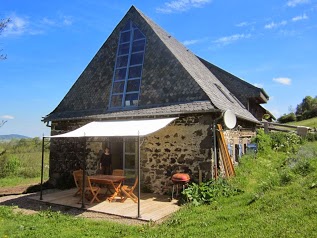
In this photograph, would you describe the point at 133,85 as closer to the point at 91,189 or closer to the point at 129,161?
the point at 129,161

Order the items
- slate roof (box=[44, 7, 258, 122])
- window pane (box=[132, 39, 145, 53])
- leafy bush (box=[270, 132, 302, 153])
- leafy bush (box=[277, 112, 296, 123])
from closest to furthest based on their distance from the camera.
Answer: slate roof (box=[44, 7, 258, 122]) < window pane (box=[132, 39, 145, 53]) < leafy bush (box=[270, 132, 302, 153]) < leafy bush (box=[277, 112, 296, 123])

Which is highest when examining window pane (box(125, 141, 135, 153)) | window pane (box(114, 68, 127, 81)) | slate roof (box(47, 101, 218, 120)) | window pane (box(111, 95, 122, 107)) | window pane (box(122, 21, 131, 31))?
window pane (box(122, 21, 131, 31))

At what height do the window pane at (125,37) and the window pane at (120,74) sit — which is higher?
the window pane at (125,37)

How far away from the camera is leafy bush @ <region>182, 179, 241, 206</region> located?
8.36 meters

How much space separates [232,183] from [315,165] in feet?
8.96

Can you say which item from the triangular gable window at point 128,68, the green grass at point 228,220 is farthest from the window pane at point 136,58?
the green grass at point 228,220

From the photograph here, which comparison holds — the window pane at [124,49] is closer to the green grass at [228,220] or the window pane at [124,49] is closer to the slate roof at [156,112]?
the slate roof at [156,112]


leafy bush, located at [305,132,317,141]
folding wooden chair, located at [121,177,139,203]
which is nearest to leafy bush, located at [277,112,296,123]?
leafy bush, located at [305,132,317,141]

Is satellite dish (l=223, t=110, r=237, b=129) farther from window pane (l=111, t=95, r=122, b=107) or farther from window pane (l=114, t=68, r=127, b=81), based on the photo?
window pane (l=114, t=68, r=127, b=81)

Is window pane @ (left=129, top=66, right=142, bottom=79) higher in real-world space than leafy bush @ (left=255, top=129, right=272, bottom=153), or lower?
higher

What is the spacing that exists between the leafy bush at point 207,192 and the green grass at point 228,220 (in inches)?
A: 13.2

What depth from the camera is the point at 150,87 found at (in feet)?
38.8

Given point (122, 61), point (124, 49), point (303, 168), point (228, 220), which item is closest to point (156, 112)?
point (122, 61)

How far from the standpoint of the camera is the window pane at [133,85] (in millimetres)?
12259
